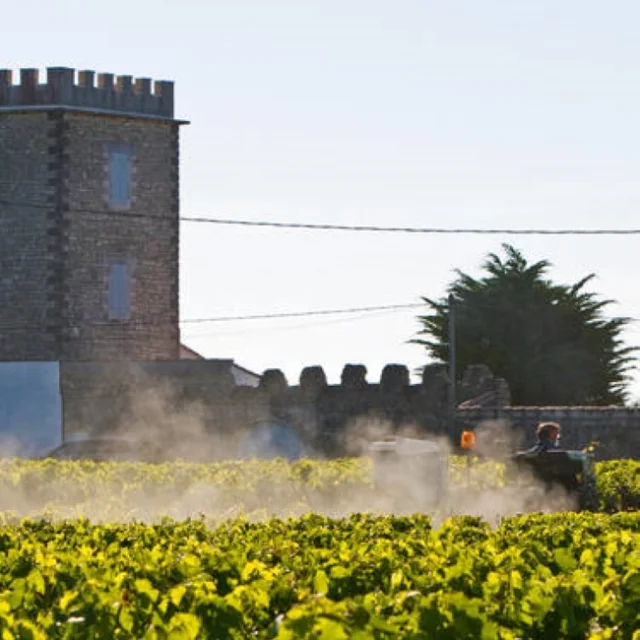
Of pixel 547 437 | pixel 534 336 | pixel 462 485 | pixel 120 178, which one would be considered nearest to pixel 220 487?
pixel 462 485

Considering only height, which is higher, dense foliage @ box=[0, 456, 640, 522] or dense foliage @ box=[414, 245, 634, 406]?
dense foliage @ box=[414, 245, 634, 406]

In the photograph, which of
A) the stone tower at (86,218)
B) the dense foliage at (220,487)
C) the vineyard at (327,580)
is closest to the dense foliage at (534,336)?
the stone tower at (86,218)

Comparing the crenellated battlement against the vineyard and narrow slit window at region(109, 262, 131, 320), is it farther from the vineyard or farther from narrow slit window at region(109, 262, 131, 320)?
the vineyard

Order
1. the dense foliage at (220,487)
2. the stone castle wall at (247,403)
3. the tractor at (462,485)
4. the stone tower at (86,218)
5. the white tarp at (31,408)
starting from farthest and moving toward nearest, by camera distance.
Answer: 1. the stone tower at (86,218)
2. the white tarp at (31,408)
3. the stone castle wall at (247,403)
4. the dense foliage at (220,487)
5. the tractor at (462,485)

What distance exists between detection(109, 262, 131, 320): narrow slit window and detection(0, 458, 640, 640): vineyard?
35.2m

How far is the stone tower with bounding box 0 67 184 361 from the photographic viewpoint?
53.9 m

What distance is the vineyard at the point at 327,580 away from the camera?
8.78 meters

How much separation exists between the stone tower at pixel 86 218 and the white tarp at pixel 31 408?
189cm

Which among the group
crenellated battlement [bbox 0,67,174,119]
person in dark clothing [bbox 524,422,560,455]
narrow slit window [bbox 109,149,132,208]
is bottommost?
person in dark clothing [bbox 524,422,560,455]

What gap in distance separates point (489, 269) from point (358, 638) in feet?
211

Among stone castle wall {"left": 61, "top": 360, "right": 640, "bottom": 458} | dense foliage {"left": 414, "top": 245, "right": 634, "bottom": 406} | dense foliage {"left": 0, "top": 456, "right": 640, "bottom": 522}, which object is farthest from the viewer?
dense foliage {"left": 414, "top": 245, "right": 634, "bottom": 406}

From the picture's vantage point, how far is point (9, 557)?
13906 millimetres

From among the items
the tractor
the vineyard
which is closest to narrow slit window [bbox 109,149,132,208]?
the tractor

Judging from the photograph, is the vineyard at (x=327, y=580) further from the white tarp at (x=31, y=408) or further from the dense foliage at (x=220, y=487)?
the white tarp at (x=31, y=408)
